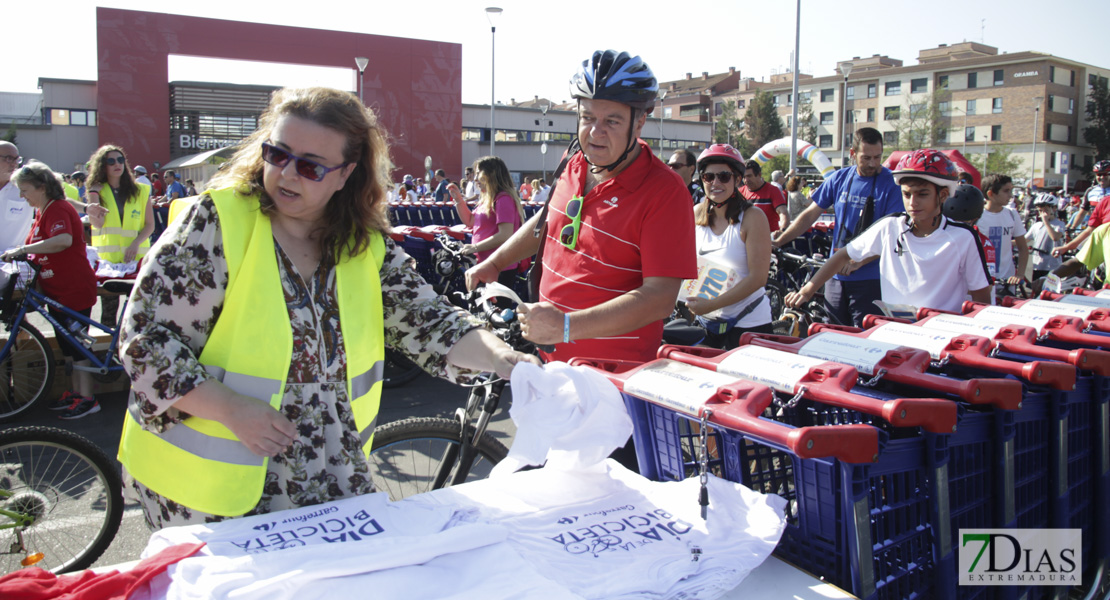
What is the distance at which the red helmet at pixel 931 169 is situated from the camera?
354 centimetres

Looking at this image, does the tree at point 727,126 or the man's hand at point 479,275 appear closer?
the man's hand at point 479,275

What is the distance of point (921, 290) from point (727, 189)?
1.13 metres

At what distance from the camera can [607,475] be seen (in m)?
1.84

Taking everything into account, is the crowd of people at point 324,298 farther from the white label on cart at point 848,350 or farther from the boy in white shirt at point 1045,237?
the boy in white shirt at point 1045,237

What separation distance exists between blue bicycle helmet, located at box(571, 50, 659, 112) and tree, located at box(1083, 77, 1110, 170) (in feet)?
278

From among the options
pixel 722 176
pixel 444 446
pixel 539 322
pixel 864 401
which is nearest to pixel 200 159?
pixel 722 176

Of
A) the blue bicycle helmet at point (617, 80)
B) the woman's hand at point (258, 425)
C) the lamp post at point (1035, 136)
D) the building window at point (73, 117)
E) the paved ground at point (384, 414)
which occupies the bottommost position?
the paved ground at point (384, 414)

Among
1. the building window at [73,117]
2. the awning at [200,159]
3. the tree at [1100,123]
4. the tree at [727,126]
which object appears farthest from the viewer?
the tree at [727,126]

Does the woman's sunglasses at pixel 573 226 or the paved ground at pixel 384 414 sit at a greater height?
the woman's sunglasses at pixel 573 226

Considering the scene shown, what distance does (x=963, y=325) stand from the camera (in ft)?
8.91

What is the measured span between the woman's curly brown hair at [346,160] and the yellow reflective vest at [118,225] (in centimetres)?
565

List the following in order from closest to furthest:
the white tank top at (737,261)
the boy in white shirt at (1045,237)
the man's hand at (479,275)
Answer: the man's hand at (479,275) < the white tank top at (737,261) < the boy in white shirt at (1045,237)

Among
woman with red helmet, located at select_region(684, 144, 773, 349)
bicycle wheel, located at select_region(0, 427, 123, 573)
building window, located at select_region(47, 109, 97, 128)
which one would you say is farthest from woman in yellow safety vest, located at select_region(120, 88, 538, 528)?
building window, located at select_region(47, 109, 97, 128)

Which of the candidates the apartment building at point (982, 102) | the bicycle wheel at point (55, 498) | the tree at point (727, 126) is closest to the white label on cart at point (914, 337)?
the bicycle wheel at point (55, 498)
